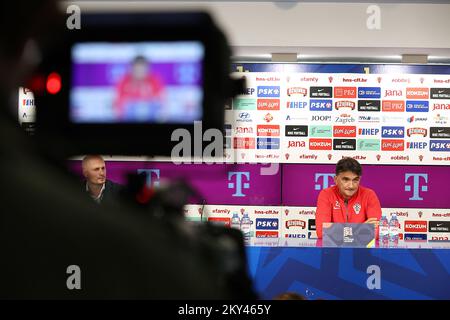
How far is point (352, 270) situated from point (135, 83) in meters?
2.90

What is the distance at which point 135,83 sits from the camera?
0.42 m

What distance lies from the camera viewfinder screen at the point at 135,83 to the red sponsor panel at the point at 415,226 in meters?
5.28

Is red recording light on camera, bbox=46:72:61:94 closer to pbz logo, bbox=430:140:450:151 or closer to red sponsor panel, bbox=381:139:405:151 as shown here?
red sponsor panel, bbox=381:139:405:151

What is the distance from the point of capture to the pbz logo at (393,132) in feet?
17.8

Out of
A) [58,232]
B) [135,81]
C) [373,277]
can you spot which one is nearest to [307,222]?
[373,277]

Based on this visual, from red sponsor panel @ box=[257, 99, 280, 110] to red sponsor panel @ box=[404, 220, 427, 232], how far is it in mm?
1600

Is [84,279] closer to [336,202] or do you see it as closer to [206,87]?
[206,87]

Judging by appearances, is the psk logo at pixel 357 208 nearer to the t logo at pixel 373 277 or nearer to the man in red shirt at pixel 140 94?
the t logo at pixel 373 277

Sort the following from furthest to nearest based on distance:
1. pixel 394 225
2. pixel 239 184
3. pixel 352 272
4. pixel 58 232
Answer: pixel 239 184, pixel 394 225, pixel 352 272, pixel 58 232

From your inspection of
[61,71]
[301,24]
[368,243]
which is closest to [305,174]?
[301,24]

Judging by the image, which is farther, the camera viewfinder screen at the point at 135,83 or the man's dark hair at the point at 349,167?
the man's dark hair at the point at 349,167

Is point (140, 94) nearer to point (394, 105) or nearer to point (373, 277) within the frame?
point (373, 277)

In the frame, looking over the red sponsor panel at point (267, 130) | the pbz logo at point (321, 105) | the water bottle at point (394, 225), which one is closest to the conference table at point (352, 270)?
the water bottle at point (394, 225)

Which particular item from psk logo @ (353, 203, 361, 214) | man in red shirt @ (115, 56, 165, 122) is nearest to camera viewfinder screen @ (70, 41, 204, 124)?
man in red shirt @ (115, 56, 165, 122)
